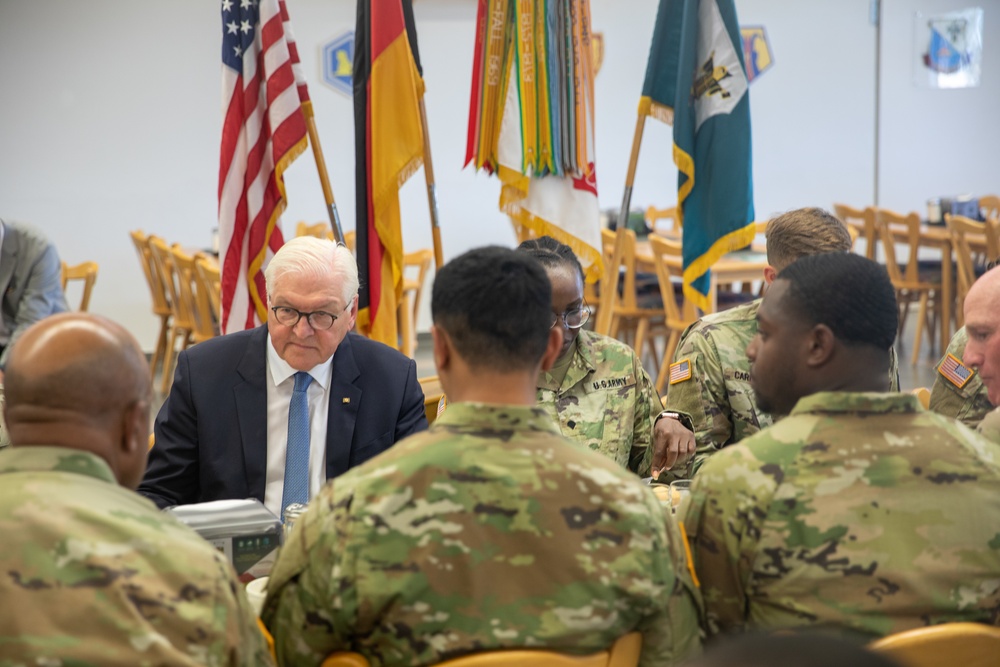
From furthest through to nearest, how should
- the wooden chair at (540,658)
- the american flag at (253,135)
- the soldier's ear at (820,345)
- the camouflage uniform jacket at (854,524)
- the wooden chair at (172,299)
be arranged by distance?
the wooden chair at (172,299)
the american flag at (253,135)
the soldier's ear at (820,345)
the camouflage uniform jacket at (854,524)
the wooden chair at (540,658)

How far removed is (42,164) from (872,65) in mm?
7626

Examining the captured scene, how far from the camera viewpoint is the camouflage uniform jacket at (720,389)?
9.64 ft

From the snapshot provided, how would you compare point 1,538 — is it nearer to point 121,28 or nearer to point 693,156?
point 693,156

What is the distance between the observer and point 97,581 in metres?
1.38

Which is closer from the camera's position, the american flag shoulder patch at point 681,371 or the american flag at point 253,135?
the american flag shoulder patch at point 681,371

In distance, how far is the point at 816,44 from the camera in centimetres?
1049

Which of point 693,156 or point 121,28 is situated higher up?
point 121,28

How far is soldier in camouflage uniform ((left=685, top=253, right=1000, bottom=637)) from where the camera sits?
1670 millimetres

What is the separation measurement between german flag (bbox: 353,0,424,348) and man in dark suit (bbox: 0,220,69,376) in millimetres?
1276

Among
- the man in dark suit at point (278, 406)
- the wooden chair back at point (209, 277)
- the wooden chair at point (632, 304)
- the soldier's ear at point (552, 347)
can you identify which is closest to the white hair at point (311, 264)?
the man in dark suit at point (278, 406)

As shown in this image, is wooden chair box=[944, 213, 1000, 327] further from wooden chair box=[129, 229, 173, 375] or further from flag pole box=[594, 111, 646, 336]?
wooden chair box=[129, 229, 173, 375]

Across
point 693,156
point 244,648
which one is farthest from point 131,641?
point 693,156

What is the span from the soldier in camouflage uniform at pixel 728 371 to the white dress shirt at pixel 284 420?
0.94 m

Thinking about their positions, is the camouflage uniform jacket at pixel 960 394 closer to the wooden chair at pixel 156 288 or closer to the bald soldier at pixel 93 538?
the bald soldier at pixel 93 538
